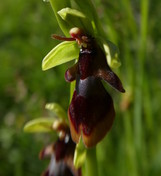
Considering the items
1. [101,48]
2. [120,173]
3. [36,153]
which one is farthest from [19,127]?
[101,48]

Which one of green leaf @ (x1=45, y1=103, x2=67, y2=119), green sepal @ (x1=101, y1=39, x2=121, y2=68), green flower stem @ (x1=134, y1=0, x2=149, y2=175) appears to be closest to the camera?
green sepal @ (x1=101, y1=39, x2=121, y2=68)

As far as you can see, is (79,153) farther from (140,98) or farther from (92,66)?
(140,98)

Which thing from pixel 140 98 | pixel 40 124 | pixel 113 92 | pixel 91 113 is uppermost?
pixel 91 113

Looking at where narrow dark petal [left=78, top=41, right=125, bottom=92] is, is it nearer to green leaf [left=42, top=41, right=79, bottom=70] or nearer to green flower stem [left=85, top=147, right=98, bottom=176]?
green leaf [left=42, top=41, right=79, bottom=70]

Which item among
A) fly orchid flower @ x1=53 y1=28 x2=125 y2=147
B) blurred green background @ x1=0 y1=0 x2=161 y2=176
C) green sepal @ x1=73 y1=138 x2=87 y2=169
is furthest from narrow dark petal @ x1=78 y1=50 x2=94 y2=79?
blurred green background @ x1=0 y1=0 x2=161 y2=176

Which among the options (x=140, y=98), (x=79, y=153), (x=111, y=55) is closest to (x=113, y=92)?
(x=140, y=98)

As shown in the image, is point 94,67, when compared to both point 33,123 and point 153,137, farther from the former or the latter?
point 153,137

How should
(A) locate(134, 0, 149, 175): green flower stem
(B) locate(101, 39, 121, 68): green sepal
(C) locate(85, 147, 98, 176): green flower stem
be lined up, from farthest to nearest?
1. (A) locate(134, 0, 149, 175): green flower stem
2. (C) locate(85, 147, 98, 176): green flower stem
3. (B) locate(101, 39, 121, 68): green sepal
